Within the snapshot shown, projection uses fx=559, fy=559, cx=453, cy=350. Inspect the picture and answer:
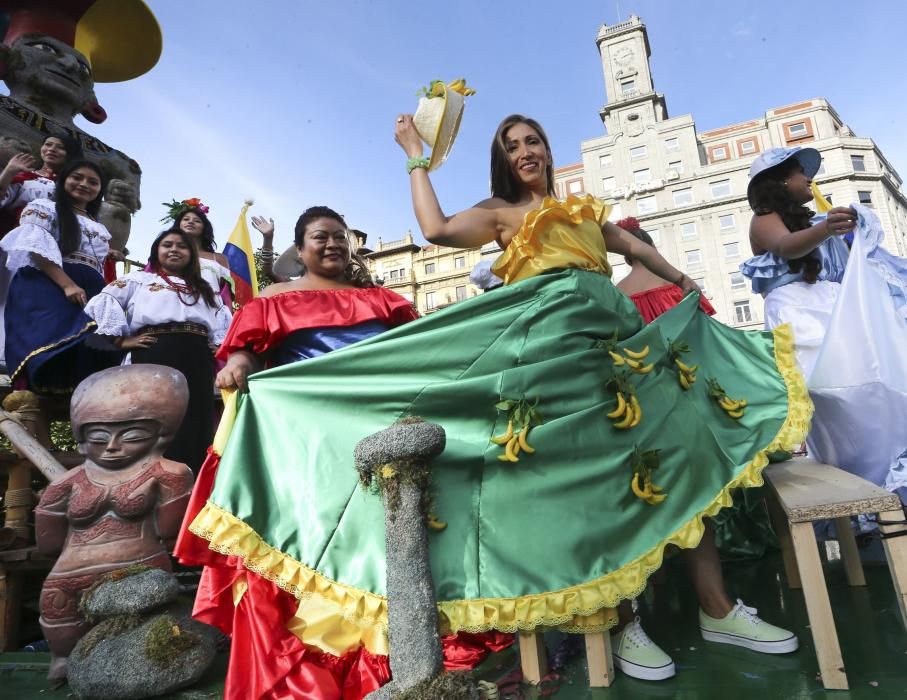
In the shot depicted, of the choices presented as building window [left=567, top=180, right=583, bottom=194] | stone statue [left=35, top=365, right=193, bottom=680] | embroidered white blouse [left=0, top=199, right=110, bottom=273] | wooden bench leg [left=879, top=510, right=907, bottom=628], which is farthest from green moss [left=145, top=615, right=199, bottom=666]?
building window [left=567, top=180, right=583, bottom=194]

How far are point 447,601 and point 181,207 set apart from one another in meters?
4.53

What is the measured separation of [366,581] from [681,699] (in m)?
1.07

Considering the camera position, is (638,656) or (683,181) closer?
(638,656)

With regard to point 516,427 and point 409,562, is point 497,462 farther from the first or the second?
point 409,562

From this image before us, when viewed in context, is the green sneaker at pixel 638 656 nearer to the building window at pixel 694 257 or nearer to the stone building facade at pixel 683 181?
the stone building facade at pixel 683 181

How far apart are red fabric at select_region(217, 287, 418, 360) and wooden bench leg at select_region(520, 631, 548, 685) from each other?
1541 mm

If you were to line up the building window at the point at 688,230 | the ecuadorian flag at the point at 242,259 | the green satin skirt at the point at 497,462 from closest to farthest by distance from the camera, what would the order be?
the green satin skirt at the point at 497,462 → the ecuadorian flag at the point at 242,259 → the building window at the point at 688,230

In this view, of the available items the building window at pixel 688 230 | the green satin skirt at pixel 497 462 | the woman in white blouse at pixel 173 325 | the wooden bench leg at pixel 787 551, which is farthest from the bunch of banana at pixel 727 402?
the building window at pixel 688 230

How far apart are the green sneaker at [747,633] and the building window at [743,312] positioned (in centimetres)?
3414

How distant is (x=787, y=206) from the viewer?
3223 mm

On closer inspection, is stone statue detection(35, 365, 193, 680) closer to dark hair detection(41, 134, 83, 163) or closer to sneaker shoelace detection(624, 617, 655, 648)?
sneaker shoelace detection(624, 617, 655, 648)

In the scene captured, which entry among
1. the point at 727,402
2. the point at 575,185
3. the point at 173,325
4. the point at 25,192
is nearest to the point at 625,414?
the point at 727,402

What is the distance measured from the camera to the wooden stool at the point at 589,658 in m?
1.89

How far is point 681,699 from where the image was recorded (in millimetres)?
1761
